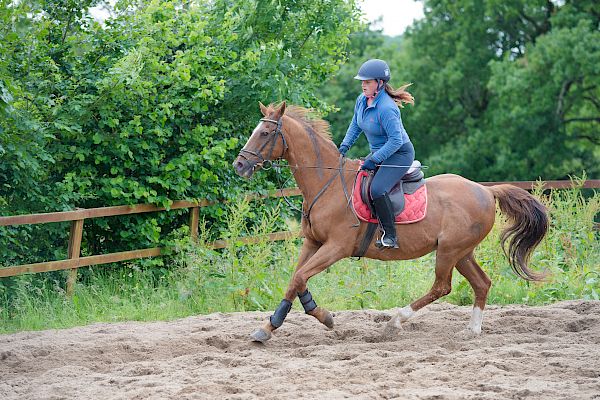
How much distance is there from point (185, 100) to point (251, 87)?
47.2 inches

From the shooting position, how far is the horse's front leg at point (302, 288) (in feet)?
26.2

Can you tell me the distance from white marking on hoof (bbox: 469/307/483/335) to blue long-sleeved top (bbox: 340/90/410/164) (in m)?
1.91

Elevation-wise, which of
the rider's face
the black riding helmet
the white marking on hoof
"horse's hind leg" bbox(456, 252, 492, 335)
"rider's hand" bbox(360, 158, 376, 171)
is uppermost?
the black riding helmet

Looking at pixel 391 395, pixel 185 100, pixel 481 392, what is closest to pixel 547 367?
pixel 481 392

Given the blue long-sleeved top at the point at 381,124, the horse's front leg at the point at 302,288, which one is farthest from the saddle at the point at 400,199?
the horse's front leg at the point at 302,288

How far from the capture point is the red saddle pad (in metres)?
8.29

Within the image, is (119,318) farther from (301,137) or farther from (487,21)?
(487,21)

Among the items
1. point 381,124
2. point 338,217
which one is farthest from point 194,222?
point 381,124

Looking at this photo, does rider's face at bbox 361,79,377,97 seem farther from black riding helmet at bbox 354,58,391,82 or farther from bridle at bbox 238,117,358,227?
bridle at bbox 238,117,358,227

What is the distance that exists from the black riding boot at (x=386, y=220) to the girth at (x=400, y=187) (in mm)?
83

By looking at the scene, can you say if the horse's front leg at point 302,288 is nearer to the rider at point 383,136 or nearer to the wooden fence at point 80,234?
the rider at point 383,136

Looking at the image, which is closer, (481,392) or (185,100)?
(481,392)

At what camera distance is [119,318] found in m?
9.55

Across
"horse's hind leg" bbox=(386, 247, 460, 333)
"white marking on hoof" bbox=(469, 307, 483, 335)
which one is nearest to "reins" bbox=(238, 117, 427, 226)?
"horse's hind leg" bbox=(386, 247, 460, 333)
